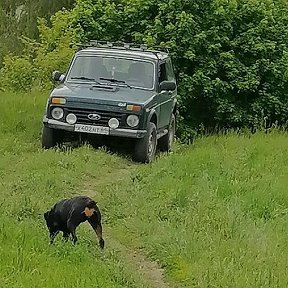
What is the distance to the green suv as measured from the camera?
13188 mm

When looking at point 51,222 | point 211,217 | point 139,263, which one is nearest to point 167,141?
point 211,217

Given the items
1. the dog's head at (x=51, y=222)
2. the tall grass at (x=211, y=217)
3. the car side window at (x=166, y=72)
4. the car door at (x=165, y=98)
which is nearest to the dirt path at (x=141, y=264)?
the tall grass at (x=211, y=217)

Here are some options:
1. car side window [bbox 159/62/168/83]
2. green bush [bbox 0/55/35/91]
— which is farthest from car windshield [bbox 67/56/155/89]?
green bush [bbox 0/55/35/91]

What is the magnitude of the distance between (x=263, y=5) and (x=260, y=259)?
1489cm

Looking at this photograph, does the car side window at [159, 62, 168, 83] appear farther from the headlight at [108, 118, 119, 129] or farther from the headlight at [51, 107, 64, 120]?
the headlight at [51, 107, 64, 120]

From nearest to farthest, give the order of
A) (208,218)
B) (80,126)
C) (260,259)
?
(260,259) → (208,218) → (80,126)

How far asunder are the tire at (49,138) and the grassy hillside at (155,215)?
228 millimetres

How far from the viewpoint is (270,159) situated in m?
13.3

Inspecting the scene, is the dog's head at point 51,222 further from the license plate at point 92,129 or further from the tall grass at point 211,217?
the license plate at point 92,129

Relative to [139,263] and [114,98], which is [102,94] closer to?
[114,98]

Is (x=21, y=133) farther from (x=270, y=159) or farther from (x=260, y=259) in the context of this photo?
(x=260, y=259)

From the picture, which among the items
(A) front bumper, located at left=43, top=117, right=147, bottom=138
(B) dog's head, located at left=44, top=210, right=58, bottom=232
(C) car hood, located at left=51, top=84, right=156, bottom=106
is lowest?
(A) front bumper, located at left=43, top=117, right=147, bottom=138

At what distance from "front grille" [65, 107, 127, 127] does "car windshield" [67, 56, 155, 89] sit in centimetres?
101

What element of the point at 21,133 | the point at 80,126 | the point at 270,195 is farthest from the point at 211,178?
the point at 21,133
